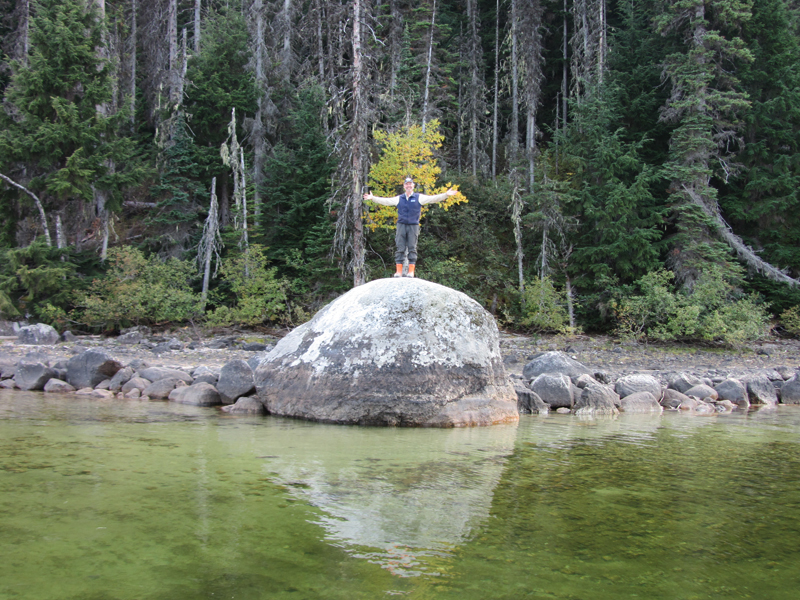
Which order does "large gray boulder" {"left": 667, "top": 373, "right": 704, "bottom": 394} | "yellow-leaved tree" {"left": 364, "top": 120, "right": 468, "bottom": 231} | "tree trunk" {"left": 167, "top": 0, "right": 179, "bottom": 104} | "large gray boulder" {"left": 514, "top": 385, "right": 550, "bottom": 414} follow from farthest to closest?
Answer: 1. "tree trunk" {"left": 167, "top": 0, "right": 179, "bottom": 104}
2. "yellow-leaved tree" {"left": 364, "top": 120, "right": 468, "bottom": 231}
3. "large gray boulder" {"left": 667, "top": 373, "right": 704, "bottom": 394}
4. "large gray boulder" {"left": 514, "top": 385, "right": 550, "bottom": 414}

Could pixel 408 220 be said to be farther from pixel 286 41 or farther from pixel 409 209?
pixel 286 41

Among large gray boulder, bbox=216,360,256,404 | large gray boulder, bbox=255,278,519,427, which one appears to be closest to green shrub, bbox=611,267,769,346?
large gray boulder, bbox=255,278,519,427

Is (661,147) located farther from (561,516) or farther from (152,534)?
(152,534)

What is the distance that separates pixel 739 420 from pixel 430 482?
6694mm

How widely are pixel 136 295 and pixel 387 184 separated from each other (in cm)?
1058

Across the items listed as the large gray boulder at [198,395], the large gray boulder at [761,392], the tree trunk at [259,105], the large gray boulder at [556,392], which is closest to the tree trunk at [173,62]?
the tree trunk at [259,105]

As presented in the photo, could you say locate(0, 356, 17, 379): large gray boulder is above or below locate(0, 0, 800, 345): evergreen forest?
below

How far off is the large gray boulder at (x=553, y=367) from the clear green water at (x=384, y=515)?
4.52 metres

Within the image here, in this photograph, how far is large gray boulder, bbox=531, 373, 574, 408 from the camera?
9.96 m

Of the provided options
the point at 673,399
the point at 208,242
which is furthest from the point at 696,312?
the point at 208,242

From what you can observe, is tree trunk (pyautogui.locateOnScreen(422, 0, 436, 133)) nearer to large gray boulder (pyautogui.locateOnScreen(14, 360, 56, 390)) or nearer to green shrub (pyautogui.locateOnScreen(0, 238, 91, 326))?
green shrub (pyautogui.locateOnScreen(0, 238, 91, 326))

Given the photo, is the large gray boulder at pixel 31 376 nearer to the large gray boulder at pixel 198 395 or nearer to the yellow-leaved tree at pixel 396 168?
the large gray boulder at pixel 198 395

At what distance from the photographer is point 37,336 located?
51.4 ft

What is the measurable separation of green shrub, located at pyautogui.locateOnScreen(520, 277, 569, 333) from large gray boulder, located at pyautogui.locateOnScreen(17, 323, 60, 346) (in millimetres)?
15874
